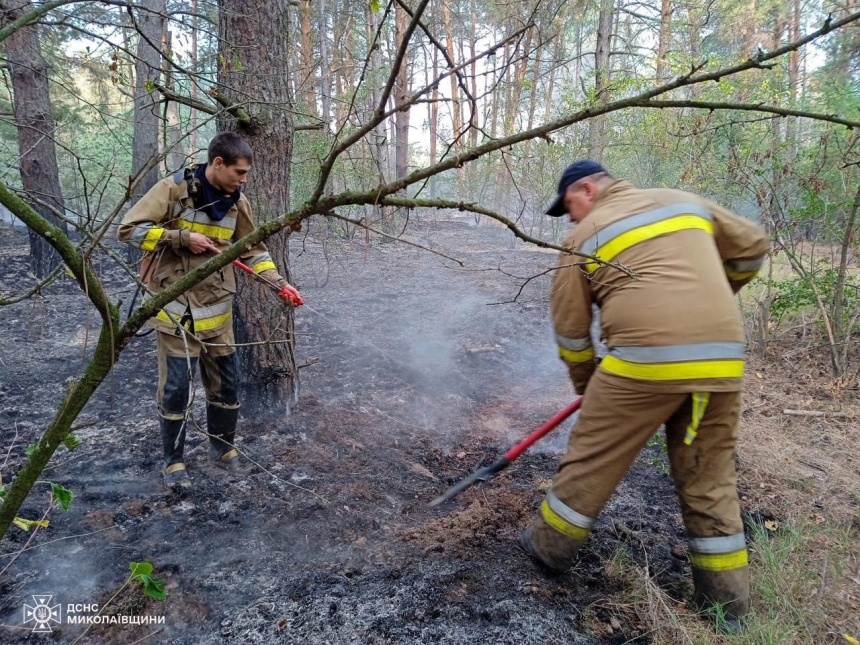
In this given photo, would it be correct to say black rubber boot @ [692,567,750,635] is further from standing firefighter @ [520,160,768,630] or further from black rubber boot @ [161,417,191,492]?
black rubber boot @ [161,417,191,492]

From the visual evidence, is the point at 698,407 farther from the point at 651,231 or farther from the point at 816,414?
the point at 816,414

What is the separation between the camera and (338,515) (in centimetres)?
310

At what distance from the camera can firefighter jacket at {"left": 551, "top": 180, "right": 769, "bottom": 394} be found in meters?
2.17

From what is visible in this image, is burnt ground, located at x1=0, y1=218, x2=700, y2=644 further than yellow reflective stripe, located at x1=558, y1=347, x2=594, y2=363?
No

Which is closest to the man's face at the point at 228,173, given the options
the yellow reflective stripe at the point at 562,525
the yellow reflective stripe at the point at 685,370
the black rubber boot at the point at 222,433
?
the black rubber boot at the point at 222,433

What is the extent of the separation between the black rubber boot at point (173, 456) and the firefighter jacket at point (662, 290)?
2.54m

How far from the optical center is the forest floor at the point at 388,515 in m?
2.31

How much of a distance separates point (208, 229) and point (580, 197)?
225 centimetres

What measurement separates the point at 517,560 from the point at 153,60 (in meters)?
11.8

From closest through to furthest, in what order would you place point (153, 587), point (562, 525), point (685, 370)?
point (153, 587) < point (685, 370) < point (562, 525)

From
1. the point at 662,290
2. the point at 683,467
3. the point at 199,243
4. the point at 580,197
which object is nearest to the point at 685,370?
the point at 662,290

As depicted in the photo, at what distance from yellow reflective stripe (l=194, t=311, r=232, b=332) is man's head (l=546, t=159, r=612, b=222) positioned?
218 cm

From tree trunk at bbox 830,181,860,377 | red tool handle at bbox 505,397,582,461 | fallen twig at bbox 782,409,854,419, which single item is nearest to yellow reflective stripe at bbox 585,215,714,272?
red tool handle at bbox 505,397,582,461

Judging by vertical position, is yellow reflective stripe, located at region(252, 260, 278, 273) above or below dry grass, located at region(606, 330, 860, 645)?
above
